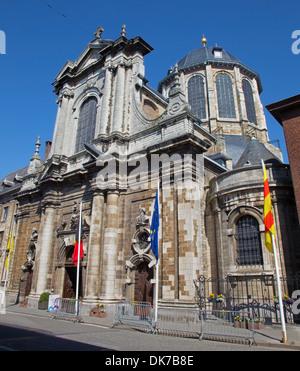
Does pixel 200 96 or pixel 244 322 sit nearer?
pixel 244 322

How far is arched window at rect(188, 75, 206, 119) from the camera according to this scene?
36094mm

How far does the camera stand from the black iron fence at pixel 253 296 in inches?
475

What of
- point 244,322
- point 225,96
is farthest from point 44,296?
point 225,96

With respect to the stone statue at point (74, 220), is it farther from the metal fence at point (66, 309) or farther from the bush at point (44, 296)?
the metal fence at point (66, 309)

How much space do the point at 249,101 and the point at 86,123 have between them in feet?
75.6

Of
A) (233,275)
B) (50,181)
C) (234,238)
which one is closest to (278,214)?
(234,238)

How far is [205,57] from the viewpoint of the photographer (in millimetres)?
38312

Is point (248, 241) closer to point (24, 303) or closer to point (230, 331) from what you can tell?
point (230, 331)

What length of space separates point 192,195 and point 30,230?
16.0m

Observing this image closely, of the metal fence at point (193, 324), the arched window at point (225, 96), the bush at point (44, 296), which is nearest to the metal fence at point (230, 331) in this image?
the metal fence at point (193, 324)

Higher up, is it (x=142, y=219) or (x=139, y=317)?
(x=142, y=219)

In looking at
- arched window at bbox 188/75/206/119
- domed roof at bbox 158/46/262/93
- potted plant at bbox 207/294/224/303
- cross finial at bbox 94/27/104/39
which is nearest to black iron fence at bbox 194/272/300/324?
potted plant at bbox 207/294/224/303

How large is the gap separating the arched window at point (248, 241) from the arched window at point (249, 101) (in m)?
24.6
